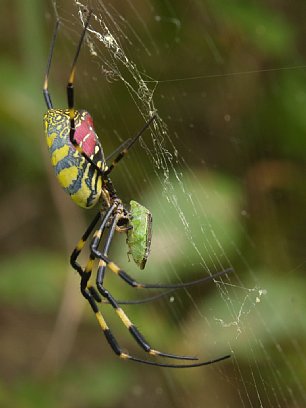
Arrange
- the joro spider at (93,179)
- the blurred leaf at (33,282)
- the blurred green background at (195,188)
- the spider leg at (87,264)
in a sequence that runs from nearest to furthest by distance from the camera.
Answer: the joro spider at (93,179) → the spider leg at (87,264) → the blurred green background at (195,188) → the blurred leaf at (33,282)

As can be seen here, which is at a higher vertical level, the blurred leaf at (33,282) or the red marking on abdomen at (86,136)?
the red marking on abdomen at (86,136)

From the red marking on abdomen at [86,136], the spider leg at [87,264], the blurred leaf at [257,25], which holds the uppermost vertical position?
the red marking on abdomen at [86,136]

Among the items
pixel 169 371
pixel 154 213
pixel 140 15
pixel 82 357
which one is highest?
pixel 140 15

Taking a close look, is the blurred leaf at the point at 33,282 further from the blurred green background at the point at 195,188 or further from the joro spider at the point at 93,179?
the joro spider at the point at 93,179

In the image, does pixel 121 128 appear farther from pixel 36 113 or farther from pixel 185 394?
pixel 185 394

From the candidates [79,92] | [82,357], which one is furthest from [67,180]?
[82,357]

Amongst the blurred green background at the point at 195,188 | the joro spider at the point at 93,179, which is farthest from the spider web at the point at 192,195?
the joro spider at the point at 93,179

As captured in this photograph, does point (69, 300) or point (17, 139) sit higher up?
point (17, 139)
